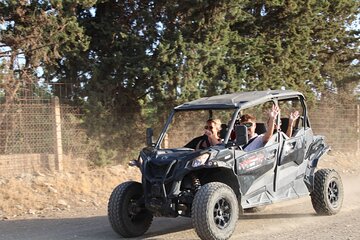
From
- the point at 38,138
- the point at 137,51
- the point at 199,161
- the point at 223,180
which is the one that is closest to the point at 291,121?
the point at 223,180

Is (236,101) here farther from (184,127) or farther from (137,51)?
(184,127)

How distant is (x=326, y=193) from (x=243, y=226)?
1728 mm

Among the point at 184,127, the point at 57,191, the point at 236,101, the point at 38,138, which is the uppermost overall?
the point at 236,101

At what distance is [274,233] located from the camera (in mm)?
7652

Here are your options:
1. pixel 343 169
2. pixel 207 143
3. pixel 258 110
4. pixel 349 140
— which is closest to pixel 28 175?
pixel 207 143

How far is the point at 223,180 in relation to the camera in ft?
25.0

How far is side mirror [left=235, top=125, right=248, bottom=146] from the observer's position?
7324 mm

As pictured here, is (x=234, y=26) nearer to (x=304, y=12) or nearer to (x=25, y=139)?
(x=304, y=12)

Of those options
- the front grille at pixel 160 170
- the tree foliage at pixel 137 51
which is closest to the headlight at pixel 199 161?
the front grille at pixel 160 170

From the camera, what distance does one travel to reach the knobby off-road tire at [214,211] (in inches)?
265

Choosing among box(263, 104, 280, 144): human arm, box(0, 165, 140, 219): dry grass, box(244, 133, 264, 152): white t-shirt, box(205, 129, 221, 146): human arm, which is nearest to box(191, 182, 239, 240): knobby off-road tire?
box(244, 133, 264, 152): white t-shirt

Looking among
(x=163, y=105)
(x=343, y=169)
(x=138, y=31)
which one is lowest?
(x=343, y=169)

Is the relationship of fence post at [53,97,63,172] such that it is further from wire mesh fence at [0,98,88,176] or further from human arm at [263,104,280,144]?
human arm at [263,104,280,144]

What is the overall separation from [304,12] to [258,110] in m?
3.41
